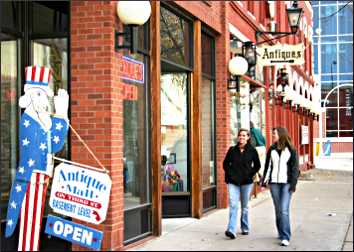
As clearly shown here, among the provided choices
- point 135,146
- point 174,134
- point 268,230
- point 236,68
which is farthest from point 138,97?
point 236,68

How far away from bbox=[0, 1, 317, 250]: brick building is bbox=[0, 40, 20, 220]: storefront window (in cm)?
1

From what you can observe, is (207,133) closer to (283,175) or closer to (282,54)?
(282,54)

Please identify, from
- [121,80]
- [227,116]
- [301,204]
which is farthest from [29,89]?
[301,204]

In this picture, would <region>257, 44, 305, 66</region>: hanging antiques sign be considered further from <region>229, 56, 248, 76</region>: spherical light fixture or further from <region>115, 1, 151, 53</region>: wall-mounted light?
<region>115, 1, 151, 53</region>: wall-mounted light

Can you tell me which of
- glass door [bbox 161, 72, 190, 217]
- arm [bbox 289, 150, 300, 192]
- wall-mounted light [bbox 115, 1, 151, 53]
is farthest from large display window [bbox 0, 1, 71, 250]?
glass door [bbox 161, 72, 190, 217]

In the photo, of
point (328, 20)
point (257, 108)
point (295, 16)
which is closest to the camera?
point (328, 20)

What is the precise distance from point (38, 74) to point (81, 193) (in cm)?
142

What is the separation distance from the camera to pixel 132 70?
7551 mm

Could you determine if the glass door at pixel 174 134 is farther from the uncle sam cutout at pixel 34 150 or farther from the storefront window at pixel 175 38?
the uncle sam cutout at pixel 34 150

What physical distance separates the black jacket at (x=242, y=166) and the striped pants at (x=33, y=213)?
8.97 feet

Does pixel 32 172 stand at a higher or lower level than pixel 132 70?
lower

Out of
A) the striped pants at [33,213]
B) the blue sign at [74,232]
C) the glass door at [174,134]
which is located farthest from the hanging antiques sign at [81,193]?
the glass door at [174,134]

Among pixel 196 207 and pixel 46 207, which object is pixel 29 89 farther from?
pixel 196 207

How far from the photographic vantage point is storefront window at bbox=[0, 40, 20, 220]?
6809 mm
